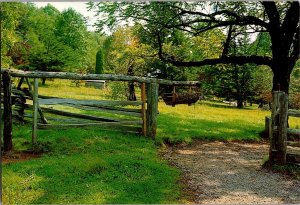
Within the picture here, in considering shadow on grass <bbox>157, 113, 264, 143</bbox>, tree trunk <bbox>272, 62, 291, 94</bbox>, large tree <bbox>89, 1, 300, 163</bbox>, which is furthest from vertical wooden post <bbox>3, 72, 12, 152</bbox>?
tree trunk <bbox>272, 62, 291, 94</bbox>

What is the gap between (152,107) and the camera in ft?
45.4

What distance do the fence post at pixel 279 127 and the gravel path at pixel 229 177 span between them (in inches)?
25.6

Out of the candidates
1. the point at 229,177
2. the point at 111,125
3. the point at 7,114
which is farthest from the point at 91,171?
the point at 111,125

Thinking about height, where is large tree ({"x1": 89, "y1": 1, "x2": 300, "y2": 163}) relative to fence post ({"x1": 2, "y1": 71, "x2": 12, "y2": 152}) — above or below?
above

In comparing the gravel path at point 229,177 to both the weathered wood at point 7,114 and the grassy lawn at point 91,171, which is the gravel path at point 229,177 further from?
the weathered wood at point 7,114

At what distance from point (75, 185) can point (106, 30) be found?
433 inches

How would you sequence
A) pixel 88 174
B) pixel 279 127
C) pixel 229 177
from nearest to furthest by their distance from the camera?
pixel 88 174 → pixel 229 177 → pixel 279 127

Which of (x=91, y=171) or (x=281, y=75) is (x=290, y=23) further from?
(x=91, y=171)

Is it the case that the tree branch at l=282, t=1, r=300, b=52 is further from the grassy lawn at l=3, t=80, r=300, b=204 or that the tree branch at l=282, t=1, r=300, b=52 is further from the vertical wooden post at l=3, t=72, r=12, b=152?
the vertical wooden post at l=3, t=72, r=12, b=152

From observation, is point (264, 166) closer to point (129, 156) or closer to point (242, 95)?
point (129, 156)

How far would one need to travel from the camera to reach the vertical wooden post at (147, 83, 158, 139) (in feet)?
45.1

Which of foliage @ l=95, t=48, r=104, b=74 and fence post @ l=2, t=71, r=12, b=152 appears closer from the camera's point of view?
fence post @ l=2, t=71, r=12, b=152

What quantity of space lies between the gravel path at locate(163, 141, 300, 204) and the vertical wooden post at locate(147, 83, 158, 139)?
1.06 metres

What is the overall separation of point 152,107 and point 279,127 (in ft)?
15.8
